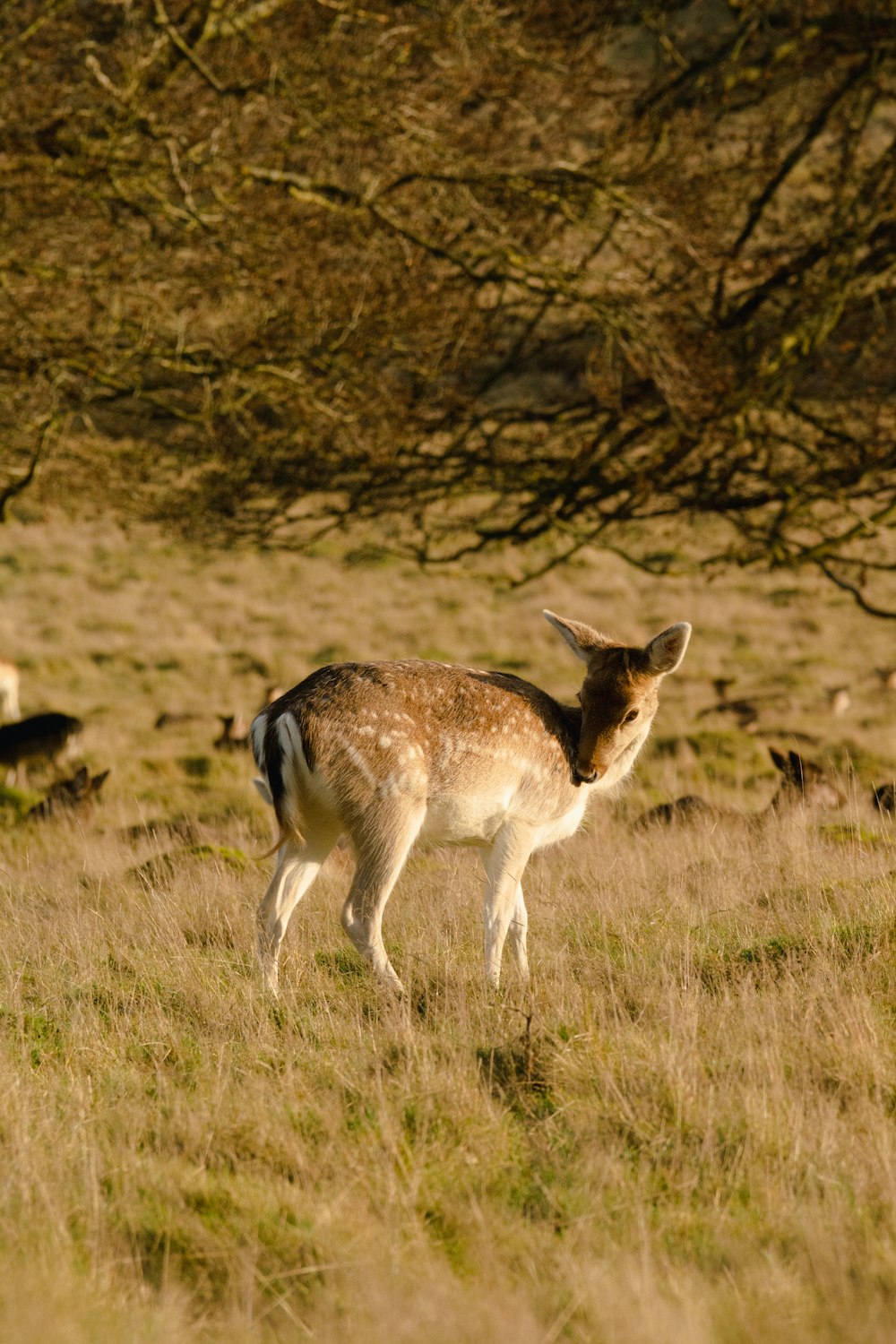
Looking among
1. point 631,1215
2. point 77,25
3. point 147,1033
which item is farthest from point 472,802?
point 77,25

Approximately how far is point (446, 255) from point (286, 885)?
18.6 feet

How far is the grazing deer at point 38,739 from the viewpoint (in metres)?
14.5

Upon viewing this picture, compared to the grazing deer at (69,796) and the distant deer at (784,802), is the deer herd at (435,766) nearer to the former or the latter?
the distant deer at (784,802)

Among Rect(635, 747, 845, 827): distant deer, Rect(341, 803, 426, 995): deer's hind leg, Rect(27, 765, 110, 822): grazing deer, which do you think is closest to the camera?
Rect(341, 803, 426, 995): deer's hind leg

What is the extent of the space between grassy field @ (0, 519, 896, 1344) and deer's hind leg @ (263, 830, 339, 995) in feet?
0.45

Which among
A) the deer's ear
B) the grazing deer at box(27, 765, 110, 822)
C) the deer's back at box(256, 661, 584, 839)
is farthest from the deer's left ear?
the grazing deer at box(27, 765, 110, 822)

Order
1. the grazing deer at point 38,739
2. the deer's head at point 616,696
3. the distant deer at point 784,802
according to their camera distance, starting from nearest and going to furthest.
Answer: the deer's head at point 616,696
the distant deer at point 784,802
the grazing deer at point 38,739

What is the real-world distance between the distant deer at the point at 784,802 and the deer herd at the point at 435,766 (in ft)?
9.22

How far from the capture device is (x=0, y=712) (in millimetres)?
18000

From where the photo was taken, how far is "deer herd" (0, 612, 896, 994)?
573 centimetres

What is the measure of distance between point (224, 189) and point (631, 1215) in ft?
27.6

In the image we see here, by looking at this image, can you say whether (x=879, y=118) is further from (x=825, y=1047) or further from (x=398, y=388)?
(x=825, y=1047)

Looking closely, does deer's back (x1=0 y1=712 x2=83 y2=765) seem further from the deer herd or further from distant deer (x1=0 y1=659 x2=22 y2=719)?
the deer herd

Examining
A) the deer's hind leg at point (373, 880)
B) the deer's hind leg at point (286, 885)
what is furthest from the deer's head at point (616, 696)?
the deer's hind leg at point (286, 885)
